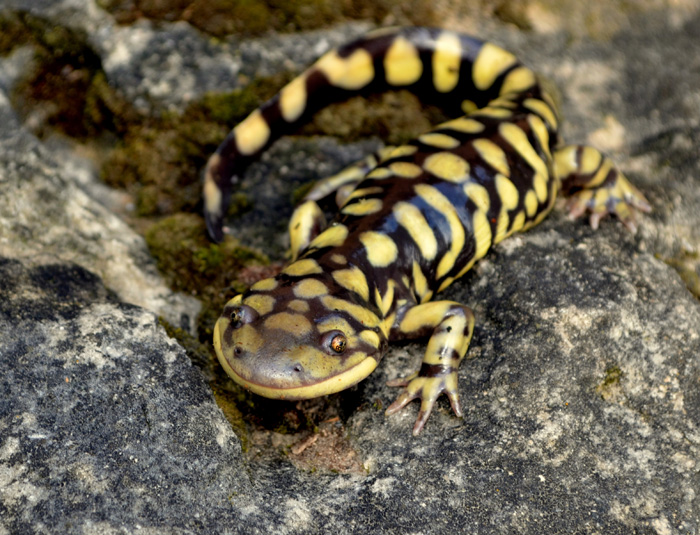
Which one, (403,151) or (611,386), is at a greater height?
(403,151)

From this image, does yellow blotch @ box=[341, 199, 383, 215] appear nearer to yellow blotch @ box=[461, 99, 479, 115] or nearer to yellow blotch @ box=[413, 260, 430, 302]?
yellow blotch @ box=[413, 260, 430, 302]

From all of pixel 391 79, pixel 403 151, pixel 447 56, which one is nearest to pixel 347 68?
pixel 391 79

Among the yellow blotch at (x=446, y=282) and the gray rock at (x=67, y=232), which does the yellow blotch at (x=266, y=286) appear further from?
the yellow blotch at (x=446, y=282)

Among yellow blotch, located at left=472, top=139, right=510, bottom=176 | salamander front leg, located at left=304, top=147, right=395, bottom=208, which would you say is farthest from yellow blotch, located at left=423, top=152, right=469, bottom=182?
salamander front leg, located at left=304, top=147, right=395, bottom=208

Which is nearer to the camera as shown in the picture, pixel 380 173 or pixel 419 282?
pixel 419 282

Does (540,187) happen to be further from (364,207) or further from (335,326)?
(335,326)
